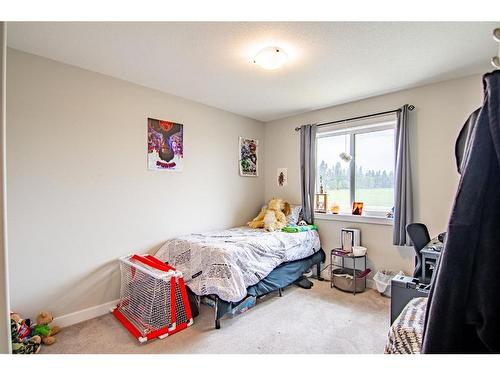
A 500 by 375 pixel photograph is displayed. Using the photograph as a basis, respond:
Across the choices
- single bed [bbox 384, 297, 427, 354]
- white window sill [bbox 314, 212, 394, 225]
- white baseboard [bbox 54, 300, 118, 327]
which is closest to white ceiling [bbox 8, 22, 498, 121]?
white window sill [bbox 314, 212, 394, 225]

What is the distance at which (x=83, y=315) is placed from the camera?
231 cm

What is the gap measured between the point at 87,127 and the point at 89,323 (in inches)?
72.9

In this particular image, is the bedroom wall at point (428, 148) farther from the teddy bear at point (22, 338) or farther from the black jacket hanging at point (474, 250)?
the teddy bear at point (22, 338)

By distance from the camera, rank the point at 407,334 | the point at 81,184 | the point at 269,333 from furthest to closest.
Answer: the point at 81,184, the point at 269,333, the point at 407,334

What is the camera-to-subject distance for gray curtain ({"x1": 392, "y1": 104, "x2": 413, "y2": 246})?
2.71m

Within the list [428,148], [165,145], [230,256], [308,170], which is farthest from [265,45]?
[428,148]

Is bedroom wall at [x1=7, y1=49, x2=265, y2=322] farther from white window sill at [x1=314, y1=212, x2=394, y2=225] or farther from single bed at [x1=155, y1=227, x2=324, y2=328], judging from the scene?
white window sill at [x1=314, y1=212, x2=394, y2=225]

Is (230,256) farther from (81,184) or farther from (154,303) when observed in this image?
(81,184)

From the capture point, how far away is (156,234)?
282cm

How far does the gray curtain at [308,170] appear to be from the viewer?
139 inches

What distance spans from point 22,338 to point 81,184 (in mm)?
1259
